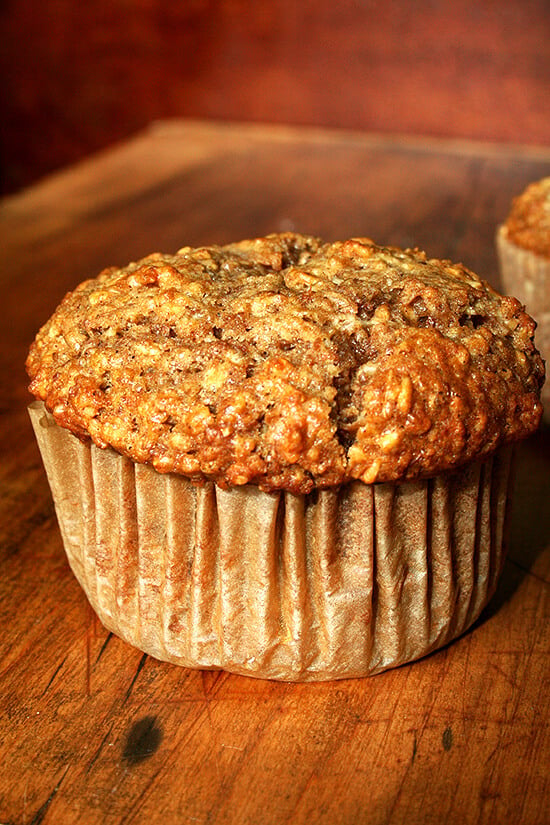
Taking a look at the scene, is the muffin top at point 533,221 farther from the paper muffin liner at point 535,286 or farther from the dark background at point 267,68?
the dark background at point 267,68

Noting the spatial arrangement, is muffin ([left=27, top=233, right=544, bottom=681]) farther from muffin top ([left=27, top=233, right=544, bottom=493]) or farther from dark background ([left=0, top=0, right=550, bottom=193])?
dark background ([left=0, top=0, right=550, bottom=193])

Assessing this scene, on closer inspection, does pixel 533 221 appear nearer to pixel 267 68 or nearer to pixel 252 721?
pixel 252 721

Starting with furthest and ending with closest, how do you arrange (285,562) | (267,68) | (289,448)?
(267,68) → (285,562) → (289,448)

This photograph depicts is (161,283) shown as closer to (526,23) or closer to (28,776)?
(28,776)

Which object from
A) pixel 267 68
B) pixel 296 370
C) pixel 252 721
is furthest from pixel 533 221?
pixel 267 68

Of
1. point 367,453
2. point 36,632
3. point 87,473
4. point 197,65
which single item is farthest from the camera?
point 197,65

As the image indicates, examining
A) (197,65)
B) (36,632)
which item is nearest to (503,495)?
(36,632)
